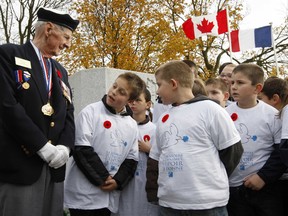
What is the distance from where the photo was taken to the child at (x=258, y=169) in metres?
2.85

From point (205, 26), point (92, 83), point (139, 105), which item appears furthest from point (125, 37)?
point (139, 105)

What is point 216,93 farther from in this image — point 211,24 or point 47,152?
point 211,24

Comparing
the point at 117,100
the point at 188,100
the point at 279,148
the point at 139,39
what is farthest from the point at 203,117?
A: the point at 139,39

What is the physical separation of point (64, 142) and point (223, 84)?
6.31 feet

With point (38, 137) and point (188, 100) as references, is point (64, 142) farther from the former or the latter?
point (188, 100)

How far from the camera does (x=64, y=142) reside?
2.63 metres

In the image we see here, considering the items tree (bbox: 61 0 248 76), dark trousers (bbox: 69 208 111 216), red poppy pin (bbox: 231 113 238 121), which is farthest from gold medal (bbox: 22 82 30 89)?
tree (bbox: 61 0 248 76)

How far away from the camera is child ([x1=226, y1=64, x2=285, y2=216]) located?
9.36 feet

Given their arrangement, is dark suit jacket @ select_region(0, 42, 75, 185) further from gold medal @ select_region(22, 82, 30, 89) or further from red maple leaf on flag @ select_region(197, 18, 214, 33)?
red maple leaf on flag @ select_region(197, 18, 214, 33)

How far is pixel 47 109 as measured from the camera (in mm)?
2537

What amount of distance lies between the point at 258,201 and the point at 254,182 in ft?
0.59

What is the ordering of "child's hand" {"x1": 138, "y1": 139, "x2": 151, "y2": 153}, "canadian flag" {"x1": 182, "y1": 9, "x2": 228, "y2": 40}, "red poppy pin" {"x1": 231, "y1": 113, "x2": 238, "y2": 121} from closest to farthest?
"red poppy pin" {"x1": 231, "y1": 113, "x2": 238, "y2": 121}, "child's hand" {"x1": 138, "y1": 139, "x2": 151, "y2": 153}, "canadian flag" {"x1": 182, "y1": 9, "x2": 228, "y2": 40}

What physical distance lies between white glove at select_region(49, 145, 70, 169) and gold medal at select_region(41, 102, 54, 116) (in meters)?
0.23

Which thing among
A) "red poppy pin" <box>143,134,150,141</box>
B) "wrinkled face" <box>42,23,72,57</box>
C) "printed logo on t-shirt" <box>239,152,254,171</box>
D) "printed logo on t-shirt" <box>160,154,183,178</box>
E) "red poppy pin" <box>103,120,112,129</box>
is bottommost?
"printed logo on t-shirt" <box>239,152,254,171</box>
